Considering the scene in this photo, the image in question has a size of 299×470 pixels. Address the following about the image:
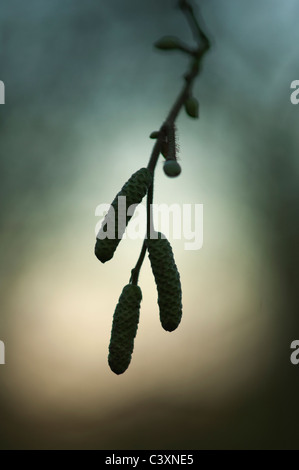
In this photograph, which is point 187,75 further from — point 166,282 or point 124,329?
point 124,329

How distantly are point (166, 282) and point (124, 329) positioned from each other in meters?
0.15

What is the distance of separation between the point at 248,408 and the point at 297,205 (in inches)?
115

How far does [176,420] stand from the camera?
7.52 metres

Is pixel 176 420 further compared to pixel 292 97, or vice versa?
pixel 176 420

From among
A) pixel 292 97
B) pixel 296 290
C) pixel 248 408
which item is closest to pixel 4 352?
pixel 248 408

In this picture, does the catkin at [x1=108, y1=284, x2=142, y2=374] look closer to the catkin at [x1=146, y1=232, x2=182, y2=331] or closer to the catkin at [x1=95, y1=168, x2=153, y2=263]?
the catkin at [x1=146, y1=232, x2=182, y2=331]

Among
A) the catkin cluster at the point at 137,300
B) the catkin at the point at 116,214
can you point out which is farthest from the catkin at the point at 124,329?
the catkin at the point at 116,214

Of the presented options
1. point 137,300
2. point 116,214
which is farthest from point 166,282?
point 116,214

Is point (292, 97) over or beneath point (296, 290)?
over

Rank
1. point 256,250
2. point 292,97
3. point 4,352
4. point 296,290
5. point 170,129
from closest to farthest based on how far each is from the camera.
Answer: point 170,129, point 292,97, point 4,352, point 256,250, point 296,290

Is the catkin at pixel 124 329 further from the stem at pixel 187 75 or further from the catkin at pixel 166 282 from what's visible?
the stem at pixel 187 75

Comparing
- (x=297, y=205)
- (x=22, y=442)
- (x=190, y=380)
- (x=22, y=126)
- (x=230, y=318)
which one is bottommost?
(x=22, y=442)

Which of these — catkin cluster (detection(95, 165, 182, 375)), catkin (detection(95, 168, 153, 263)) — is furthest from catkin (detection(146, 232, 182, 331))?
catkin (detection(95, 168, 153, 263))

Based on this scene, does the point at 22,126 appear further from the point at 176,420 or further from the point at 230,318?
the point at 176,420
